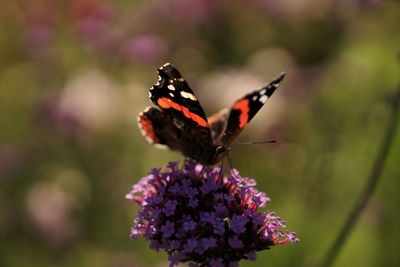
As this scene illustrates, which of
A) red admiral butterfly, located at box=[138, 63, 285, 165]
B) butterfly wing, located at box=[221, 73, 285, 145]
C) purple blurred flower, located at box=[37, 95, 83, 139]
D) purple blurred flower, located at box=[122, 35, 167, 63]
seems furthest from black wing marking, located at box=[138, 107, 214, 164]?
purple blurred flower, located at box=[122, 35, 167, 63]

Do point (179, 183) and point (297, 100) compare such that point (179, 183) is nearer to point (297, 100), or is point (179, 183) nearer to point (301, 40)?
point (297, 100)

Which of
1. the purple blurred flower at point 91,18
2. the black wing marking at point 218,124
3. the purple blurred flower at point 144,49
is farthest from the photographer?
the purple blurred flower at point 91,18

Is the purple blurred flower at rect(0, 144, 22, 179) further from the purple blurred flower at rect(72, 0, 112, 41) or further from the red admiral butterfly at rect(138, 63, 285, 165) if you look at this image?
the red admiral butterfly at rect(138, 63, 285, 165)

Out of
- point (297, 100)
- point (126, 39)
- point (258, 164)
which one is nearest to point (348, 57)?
point (297, 100)

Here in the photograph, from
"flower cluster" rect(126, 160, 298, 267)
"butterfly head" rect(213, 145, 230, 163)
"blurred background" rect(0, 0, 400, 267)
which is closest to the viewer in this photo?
"flower cluster" rect(126, 160, 298, 267)

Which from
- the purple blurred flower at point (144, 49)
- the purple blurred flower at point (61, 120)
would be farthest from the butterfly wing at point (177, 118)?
the purple blurred flower at point (144, 49)

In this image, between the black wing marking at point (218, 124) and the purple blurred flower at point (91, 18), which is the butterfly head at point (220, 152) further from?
the purple blurred flower at point (91, 18)
